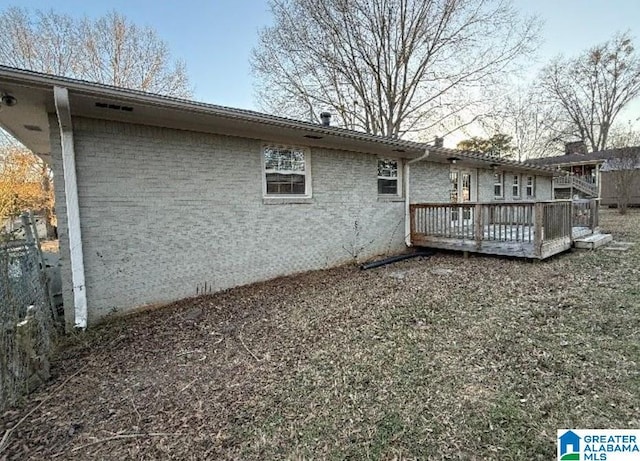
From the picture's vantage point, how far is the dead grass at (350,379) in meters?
2.26

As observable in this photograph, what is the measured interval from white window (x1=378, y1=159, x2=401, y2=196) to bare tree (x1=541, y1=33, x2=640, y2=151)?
2961 cm

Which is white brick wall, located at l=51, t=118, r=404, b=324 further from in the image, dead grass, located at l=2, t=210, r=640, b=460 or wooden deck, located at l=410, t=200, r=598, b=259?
wooden deck, located at l=410, t=200, r=598, b=259

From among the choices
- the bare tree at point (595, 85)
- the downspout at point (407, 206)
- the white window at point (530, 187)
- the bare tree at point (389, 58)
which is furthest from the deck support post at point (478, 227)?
the bare tree at point (595, 85)

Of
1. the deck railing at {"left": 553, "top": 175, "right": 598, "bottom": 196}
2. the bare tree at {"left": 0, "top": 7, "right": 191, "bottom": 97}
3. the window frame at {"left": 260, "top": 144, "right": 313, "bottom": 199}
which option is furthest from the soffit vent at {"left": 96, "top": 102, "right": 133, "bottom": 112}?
the deck railing at {"left": 553, "top": 175, "right": 598, "bottom": 196}

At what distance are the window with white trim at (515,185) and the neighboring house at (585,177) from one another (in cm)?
840

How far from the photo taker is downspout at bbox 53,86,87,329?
14.4ft

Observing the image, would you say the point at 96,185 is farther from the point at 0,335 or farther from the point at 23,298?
the point at 0,335

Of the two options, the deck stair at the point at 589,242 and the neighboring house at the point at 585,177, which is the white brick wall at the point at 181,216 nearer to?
the deck stair at the point at 589,242

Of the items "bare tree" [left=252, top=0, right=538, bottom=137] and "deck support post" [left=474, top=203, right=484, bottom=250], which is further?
"bare tree" [left=252, top=0, right=538, bottom=137]

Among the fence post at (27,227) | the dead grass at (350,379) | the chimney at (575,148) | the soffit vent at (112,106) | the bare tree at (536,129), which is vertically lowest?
the dead grass at (350,379)

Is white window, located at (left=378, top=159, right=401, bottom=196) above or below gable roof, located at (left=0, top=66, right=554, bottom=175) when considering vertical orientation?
below

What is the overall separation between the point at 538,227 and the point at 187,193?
7.27 meters

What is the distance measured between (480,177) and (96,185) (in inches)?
496

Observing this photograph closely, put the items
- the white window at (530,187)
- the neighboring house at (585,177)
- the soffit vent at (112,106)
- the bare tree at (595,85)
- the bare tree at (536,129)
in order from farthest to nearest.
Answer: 1. the bare tree at (536,129)
2. the bare tree at (595,85)
3. the neighboring house at (585,177)
4. the white window at (530,187)
5. the soffit vent at (112,106)
